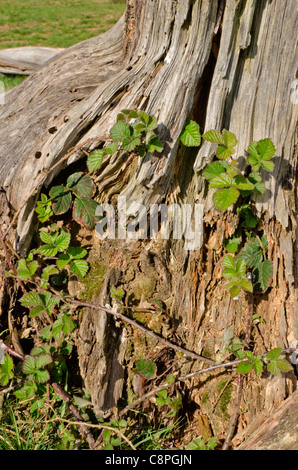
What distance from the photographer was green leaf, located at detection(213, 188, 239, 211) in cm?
213

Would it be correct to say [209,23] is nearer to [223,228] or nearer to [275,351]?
[223,228]

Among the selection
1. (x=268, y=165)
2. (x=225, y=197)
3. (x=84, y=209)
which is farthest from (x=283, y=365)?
(x=84, y=209)

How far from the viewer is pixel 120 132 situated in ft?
7.17

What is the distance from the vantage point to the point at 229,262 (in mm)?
2352

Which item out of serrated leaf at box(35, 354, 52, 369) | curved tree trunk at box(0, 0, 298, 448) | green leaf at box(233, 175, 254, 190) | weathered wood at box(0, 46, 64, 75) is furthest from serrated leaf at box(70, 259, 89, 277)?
weathered wood at box(0, 46, 64, 75)

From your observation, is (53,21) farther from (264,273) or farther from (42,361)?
(42,361)

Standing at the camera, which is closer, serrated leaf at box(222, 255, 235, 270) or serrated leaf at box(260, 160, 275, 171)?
serrated leaf at box(260, 160, 275, 171)

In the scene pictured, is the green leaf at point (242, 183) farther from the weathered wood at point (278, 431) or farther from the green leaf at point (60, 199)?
the weathered wood at point (278, 431)

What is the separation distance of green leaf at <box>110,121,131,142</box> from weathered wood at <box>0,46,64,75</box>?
292cm

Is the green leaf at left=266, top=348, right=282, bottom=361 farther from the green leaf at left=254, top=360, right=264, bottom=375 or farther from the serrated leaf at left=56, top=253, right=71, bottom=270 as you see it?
the serrated leaf at left=56, top=253, right=71, bottom=270

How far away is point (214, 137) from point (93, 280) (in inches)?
43.0

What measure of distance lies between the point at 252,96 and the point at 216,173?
0.49 metres

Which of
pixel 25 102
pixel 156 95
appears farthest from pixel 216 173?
pixel 25 102

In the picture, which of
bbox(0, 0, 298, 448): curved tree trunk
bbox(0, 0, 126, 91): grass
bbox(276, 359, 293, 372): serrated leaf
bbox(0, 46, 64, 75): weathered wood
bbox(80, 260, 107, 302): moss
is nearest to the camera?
bbox(276, 359, 293, 372): serrated leaf
